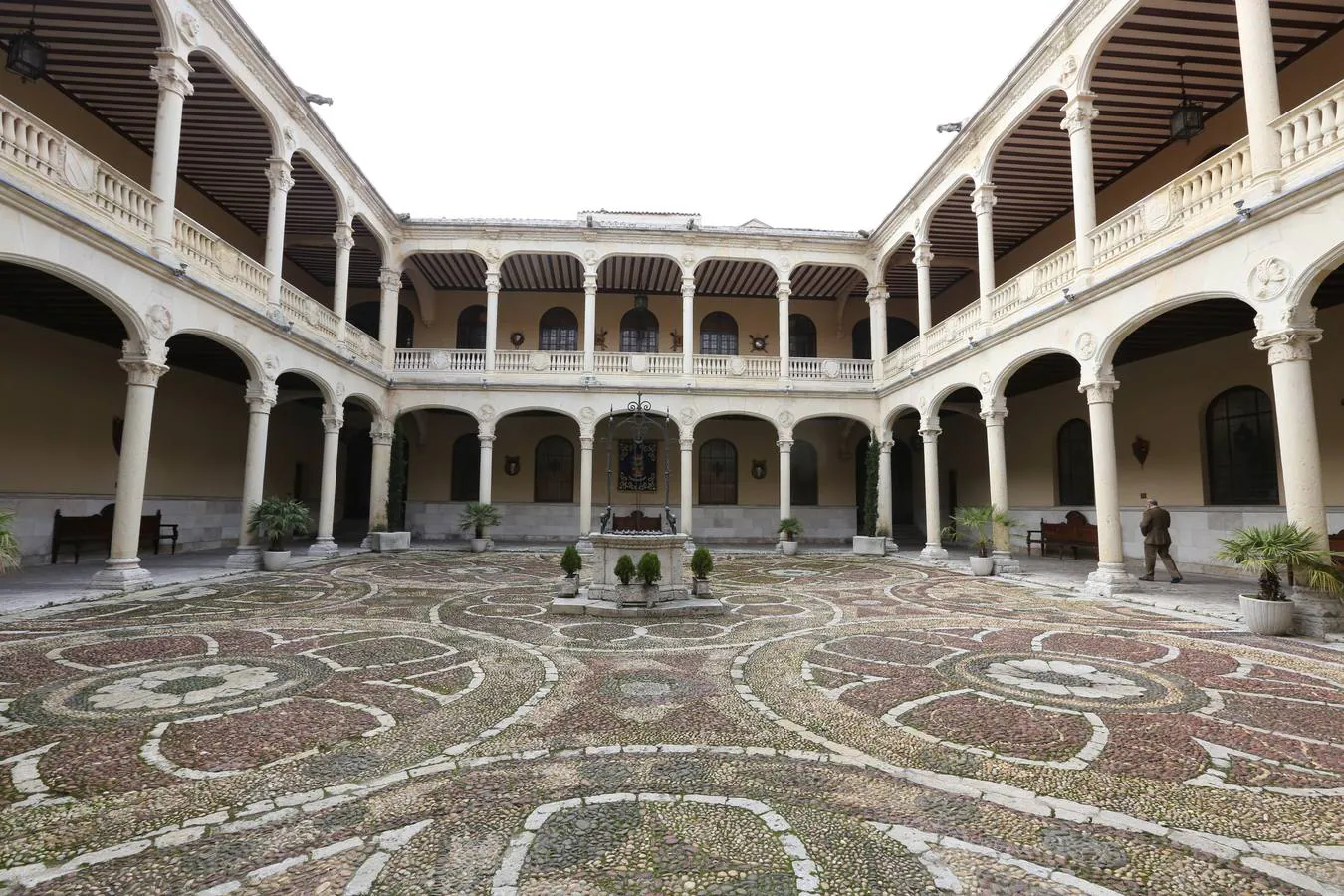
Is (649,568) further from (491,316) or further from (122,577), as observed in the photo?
(491,316)

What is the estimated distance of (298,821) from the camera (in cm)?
292

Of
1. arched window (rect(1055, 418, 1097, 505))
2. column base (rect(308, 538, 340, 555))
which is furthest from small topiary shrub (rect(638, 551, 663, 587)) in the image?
arched window (rect(1055, 418, 1097, 505))

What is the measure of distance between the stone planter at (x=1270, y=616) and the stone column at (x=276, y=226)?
1661cm

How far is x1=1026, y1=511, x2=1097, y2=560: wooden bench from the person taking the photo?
1493cm

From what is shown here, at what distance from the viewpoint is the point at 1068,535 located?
15.5 meters

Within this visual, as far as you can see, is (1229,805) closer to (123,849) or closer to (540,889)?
(540,889)

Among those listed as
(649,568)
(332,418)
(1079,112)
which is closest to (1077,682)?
(649,568)

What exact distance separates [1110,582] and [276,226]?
17218 millimetres

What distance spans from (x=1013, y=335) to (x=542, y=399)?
41.3 ft

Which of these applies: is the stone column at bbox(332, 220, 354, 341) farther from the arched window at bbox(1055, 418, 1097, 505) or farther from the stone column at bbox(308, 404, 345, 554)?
the arched window at bbox(1055, 418, 1097, 505)

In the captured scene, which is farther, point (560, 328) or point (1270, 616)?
point (560, 328)

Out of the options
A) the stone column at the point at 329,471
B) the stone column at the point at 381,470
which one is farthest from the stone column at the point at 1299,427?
the stone column at the point at 381,470

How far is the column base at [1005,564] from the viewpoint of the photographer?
12.6 m

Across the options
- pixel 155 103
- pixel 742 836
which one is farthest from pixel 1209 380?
pixel 155 103
